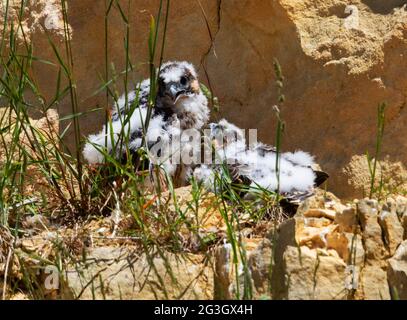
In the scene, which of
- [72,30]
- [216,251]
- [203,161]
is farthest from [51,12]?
[216,251]

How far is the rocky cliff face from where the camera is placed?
551cm

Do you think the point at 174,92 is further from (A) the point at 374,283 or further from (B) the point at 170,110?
(A) the point at 374,283

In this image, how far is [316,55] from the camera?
18.5 feet

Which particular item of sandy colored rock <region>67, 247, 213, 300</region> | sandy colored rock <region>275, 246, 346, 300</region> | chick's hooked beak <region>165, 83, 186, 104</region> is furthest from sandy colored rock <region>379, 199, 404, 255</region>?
chick's hooked beak <region>165, 83, 186, 104</region>

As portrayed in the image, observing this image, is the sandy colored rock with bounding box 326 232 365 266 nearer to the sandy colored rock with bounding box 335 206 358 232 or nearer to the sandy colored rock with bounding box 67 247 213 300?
the sandy colored rock with bounding box 335 206 358 232

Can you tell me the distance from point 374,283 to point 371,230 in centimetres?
23

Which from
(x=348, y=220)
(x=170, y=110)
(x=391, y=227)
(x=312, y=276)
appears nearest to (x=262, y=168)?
(x=170, y=110)

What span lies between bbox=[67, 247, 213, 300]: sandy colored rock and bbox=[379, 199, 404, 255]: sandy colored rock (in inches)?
28.4

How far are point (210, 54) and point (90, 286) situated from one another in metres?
2.81

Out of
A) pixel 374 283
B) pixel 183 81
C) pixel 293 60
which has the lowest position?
pixel 374 283

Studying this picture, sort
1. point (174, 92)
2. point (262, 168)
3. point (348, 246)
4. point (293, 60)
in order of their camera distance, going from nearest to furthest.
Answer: point (348, 246) → point (262, 168) → point (174, 92) → point (293, 60)

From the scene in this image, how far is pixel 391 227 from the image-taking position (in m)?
3.47

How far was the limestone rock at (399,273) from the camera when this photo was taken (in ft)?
10.6
